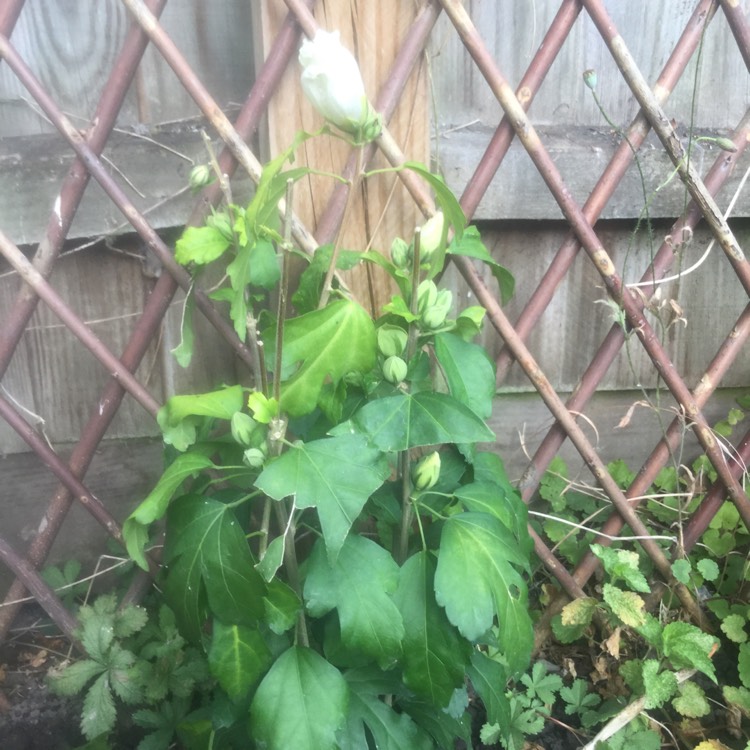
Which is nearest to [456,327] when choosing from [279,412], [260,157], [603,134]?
[279,412]

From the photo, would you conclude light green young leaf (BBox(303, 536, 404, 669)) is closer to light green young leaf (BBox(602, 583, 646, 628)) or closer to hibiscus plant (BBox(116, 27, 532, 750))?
hibiscus plant (BBox(116, 27, 532, 750))

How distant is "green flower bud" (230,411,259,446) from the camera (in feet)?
2.04

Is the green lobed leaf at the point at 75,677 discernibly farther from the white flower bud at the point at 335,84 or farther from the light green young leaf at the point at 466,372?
the white flower bud at the point at 335,84

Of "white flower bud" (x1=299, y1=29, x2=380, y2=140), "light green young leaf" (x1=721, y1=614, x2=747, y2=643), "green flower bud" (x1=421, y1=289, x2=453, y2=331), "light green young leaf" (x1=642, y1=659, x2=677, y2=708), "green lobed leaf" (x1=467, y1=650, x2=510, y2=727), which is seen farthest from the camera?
"light green young leaf" (x1=721, y1=614, x2=747, y2=643)

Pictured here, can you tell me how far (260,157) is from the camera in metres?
0.90

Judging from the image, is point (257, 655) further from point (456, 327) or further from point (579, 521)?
point (579, 521)

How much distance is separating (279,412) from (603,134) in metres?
0.82

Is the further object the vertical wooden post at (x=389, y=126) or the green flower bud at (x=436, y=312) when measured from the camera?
the vertical wooden post at (x=389, y=126)

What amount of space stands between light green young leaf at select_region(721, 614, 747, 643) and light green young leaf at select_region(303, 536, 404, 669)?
69 centimetres

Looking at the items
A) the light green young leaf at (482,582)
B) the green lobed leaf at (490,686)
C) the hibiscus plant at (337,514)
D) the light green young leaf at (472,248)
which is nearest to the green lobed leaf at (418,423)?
the hibiscus plant at (337,514)

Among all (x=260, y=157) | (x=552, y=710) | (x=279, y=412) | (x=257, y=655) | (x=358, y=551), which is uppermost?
(x=260, y=157)

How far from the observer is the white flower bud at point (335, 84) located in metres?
Answer: 0.55

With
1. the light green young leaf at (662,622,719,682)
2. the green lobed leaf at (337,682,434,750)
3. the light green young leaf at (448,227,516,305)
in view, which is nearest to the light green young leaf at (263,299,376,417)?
the light green young leaf at (448,227,516,305)

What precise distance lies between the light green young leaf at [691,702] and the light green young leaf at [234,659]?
640 millimetres
